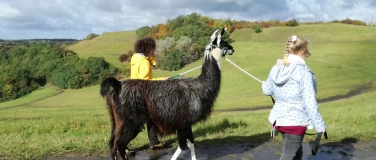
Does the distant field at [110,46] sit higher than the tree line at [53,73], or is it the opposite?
the distant field at [110,46]

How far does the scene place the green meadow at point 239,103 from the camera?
7.52 m

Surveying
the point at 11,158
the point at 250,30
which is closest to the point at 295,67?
the point at 11,158

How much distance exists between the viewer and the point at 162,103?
5.89 meters

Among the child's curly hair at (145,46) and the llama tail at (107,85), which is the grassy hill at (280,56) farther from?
the llama tail at (107,85)

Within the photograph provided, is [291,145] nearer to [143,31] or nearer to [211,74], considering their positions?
[211,74]

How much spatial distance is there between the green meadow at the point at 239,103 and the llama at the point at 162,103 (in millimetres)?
915

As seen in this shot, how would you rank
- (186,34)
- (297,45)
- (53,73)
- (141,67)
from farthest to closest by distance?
(53,73)
(186,34)
(141,67)
(297,45)

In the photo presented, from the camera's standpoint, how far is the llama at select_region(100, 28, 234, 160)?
5832 mm

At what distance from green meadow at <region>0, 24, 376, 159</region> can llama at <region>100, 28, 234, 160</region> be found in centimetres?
92

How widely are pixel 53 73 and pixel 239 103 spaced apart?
51652 mm

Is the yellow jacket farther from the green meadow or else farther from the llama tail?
the green meadow

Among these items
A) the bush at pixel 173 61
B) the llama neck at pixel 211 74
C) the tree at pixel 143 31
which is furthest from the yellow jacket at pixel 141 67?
the tree at pixel 143 31

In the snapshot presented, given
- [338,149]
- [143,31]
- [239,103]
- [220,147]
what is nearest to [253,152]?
[220,147]

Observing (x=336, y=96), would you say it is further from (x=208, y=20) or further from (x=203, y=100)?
(x=208, y=20)
